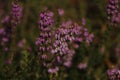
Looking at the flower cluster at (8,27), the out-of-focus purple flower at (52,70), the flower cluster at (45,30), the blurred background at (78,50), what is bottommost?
the blurred background at (78,50)

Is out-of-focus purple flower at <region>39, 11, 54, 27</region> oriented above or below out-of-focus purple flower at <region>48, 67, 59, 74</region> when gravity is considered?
above

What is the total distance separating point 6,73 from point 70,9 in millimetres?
3744

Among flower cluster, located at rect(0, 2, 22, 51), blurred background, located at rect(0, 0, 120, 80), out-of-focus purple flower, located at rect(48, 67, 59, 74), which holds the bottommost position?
blurred background, located at rect(0, 0, 120, 80)

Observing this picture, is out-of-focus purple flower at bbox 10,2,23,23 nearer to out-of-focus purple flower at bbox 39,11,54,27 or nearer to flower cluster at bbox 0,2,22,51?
flower cluster at bbox 0,2,22,51

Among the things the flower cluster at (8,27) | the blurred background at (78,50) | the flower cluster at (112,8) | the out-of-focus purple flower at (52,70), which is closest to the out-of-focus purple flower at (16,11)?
the flower cluster at (8,27)

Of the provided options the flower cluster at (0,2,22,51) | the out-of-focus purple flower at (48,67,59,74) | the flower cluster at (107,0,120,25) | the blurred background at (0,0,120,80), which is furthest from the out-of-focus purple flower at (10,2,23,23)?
the flower cluster at (107,0,120,25)

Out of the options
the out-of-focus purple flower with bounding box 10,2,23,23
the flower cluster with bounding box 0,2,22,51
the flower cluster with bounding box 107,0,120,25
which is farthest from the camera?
the flower cluster with bounding box 0,2,22,51

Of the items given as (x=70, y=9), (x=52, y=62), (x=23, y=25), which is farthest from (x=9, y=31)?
(x=70, y=9)

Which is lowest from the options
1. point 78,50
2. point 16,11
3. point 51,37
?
point 78,50

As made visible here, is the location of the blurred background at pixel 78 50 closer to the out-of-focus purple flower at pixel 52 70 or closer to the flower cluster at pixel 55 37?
the out-of-focus purple flower at pixel 52 70

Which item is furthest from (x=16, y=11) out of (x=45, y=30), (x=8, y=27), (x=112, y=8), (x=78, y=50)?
(x=78, y=50)

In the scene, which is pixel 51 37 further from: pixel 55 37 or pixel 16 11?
pixel 16 11

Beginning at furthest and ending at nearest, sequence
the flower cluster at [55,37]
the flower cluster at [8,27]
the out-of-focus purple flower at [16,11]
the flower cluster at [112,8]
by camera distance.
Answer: the flower cluster at [8,27], the flower cluster at [112,8], the out-of-focus purple flower at [16,11], the flower cluster at [55,37]

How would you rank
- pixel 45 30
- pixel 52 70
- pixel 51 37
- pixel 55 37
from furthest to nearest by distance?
1. pixel 52 70
2. pixel 51 37
3. pixel 45 30
4. pixel 55 37
